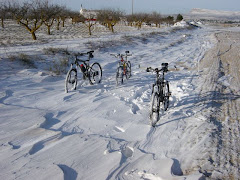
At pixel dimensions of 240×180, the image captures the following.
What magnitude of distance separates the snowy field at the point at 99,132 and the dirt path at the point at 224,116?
10 centimetres

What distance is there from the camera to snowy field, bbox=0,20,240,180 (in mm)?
2779

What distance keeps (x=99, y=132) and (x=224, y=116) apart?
2766mm

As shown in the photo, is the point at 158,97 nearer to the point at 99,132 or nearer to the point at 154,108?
the point at 154,108

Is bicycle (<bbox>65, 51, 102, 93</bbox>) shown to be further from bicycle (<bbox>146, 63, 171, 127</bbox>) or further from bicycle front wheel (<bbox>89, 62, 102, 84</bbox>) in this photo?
bicycle (<bbox>146, 63, 171, 127</bbox>)

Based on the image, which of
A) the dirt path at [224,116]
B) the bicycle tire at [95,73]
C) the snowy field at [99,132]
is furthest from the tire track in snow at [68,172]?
the bicycle tire at [95,73]

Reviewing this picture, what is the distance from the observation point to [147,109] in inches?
189

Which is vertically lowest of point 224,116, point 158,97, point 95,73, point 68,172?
point 68,172

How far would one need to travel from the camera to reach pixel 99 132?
3779 mm

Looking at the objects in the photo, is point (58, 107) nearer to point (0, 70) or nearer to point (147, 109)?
point (147, 109)

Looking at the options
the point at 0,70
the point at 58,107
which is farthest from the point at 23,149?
the point at 0,70

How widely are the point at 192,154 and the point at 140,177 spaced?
99cm

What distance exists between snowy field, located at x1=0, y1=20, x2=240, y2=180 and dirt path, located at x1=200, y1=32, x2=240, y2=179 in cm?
10

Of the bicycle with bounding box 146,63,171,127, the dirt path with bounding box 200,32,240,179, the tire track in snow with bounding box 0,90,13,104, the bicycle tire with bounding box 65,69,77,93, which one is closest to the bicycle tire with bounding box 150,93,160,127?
the bicycle with bounding box 146,63,171,127

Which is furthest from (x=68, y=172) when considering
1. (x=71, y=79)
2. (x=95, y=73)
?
(x=95, y=73)
